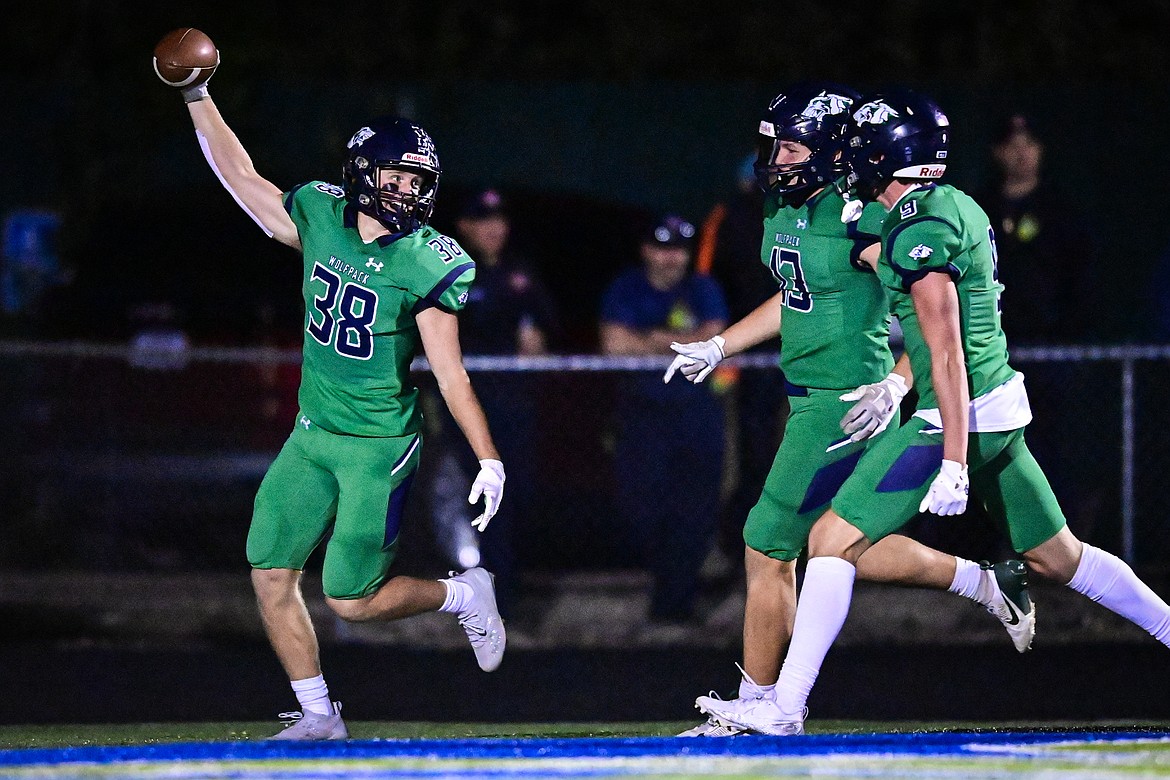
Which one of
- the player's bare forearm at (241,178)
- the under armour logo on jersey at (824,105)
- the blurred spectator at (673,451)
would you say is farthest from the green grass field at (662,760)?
the blurred spectator at (673,451)

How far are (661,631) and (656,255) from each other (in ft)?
5.99

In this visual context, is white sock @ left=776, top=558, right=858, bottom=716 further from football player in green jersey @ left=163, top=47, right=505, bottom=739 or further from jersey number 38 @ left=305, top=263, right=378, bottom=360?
jersey number 38 @ left=305, top=263, right=378, bottom=360

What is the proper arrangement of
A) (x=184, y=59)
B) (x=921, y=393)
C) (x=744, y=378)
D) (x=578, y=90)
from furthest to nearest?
1. (x=578, y=90)
2. (x=744, y=378)
3. (x=184, y=59)
4. (x=921, y=393)

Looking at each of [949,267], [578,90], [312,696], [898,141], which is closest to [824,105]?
[898,141]

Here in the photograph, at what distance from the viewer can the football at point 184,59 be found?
6.02 metres

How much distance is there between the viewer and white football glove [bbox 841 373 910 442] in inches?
226

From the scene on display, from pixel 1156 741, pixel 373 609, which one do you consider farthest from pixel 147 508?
pixel 1156 741

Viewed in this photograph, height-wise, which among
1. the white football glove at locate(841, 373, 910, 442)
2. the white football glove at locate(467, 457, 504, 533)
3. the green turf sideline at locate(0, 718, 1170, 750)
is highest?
the white football glove at locate(841, 373, 910, 442)

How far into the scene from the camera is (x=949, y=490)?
5414mm

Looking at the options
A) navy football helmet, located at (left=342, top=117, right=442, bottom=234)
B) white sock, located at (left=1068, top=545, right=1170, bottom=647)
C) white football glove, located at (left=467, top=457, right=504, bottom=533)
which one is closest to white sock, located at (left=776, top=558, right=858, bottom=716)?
white sock, located at (left=1068, top=545, right=1170, bottom=647)

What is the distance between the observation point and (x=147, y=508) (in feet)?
29.8

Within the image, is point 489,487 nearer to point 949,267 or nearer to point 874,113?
point 949,267

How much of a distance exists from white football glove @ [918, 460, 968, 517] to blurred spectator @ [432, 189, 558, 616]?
132 inches

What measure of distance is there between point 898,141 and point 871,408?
2.82 ft
